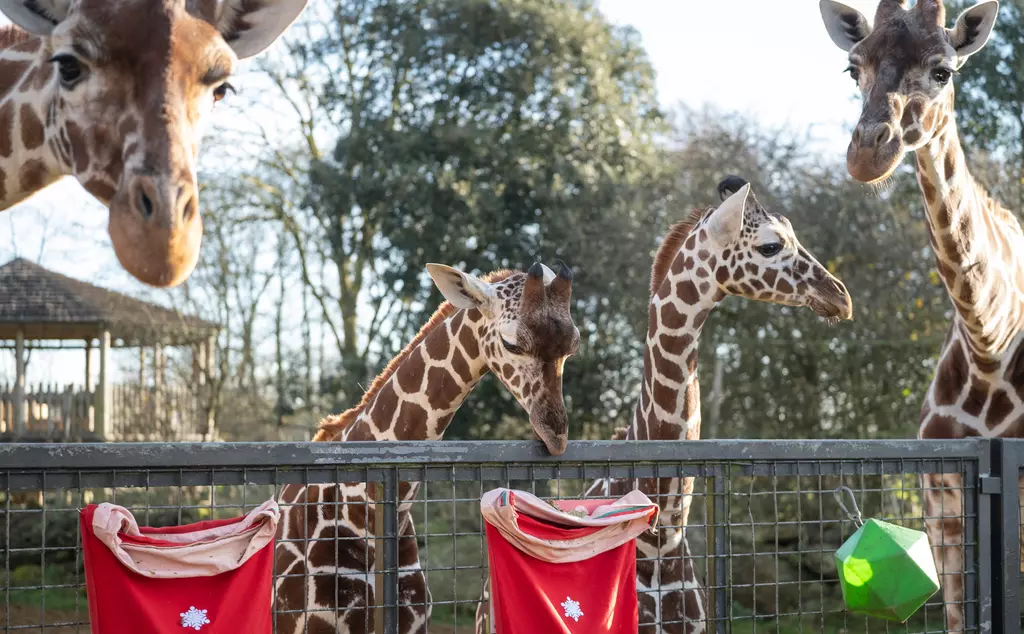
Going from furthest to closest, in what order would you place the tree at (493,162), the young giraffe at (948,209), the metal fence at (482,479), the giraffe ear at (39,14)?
1. the tree at (493,162)
2. the young giraffe at (948,209)
3. the metal fence at (482,479)
4. the giraffe ear at (39,14)

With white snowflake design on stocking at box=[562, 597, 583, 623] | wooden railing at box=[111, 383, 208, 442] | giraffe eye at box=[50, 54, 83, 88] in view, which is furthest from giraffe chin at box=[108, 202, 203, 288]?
wooden railing at box=[111, 383, 208, 442]

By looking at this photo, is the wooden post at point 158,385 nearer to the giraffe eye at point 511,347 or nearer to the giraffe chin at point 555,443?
the giraffe eye at point 511,347

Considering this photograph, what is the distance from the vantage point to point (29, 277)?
16891 mm

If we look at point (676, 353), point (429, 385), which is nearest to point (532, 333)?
point (429, 385)

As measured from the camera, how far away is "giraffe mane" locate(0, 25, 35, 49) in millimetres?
2701

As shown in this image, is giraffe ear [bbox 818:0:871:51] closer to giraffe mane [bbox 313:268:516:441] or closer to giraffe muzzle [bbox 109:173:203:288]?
giraffe mane [bbox 313:268:516:441]

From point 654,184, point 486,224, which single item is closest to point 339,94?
point 486,224

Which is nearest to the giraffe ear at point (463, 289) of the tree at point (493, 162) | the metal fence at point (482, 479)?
the metal fence at point (482, 479)

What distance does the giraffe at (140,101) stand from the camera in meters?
2.09

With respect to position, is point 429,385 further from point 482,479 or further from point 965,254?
point 965,254

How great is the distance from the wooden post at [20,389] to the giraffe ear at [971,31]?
1426cm

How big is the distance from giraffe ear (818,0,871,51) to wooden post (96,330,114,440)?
13.2 m

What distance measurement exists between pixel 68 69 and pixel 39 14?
0.13m

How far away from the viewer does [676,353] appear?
17.2 ft
